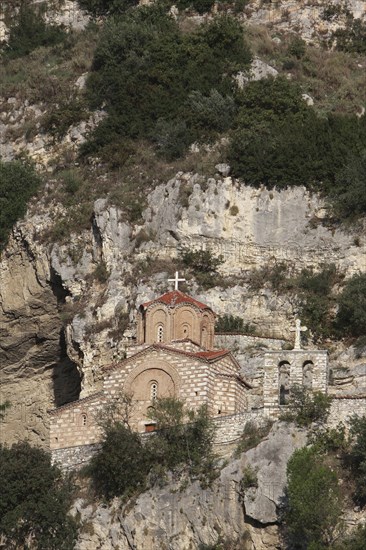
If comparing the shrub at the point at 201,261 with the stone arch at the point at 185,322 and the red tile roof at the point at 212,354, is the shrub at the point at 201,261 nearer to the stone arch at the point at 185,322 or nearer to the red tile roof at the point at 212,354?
the stone arch at the point at 185,322

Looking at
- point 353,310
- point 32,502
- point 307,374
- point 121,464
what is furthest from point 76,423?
point 353,310

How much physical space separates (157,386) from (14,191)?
14612 millimetres

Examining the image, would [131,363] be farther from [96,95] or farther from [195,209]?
[96,95]

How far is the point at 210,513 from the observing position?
50219 millimetres

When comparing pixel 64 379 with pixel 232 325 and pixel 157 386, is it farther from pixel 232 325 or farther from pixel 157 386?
pixel 157 386

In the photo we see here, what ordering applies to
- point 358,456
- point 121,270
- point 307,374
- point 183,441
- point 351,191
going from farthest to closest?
point 351,191 < point 121,270 < point 307,374 < point 183,441 < point 358,456

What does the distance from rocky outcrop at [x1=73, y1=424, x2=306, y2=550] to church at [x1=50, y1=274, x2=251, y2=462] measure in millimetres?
2667

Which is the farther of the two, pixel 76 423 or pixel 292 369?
pixel 76 423

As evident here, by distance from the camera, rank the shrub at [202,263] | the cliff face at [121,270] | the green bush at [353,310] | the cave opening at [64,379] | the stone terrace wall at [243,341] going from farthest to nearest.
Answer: the cave opening at [64,379]
the shrub at [202,263]
the cliff face at [121,270]
the green bush at [353,310]
the stone terrace wall at [243,341]

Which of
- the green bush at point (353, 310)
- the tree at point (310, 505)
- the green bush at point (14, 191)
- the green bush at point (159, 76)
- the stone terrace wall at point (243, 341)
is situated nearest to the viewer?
the tree at point (310, 505)

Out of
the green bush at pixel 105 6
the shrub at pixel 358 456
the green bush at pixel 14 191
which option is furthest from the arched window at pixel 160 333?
the green bush at pixel 105 6

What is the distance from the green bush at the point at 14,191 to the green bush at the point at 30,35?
13049 millimetres

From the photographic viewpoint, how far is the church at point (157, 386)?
5381 centimetres

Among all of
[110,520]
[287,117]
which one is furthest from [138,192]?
[110,520]
